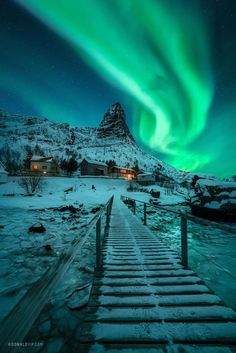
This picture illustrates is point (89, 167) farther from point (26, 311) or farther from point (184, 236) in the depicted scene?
point (26, 311)

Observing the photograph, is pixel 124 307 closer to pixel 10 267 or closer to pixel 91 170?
pixel 10 267

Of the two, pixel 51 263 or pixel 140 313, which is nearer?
pixel 140 313

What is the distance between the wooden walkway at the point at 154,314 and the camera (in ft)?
6.22

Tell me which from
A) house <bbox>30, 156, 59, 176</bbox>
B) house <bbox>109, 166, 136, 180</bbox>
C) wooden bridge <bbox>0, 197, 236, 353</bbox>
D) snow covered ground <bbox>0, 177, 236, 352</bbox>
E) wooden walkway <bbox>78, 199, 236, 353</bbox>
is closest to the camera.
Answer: wooden bridge <bbox>0, 197, 236, 353</bbox>

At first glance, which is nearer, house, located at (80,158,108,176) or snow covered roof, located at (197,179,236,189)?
snow covered roof, located at (197,179,236,189)

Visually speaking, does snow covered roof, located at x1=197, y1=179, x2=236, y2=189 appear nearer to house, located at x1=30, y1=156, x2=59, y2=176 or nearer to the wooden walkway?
the wooden walkway

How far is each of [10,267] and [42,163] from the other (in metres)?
59.5

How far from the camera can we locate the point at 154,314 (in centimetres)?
228

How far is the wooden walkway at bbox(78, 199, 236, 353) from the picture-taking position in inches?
74.6

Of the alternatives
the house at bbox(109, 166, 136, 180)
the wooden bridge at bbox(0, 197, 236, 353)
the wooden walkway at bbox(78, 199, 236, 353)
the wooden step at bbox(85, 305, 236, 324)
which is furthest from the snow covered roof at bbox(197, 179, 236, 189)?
the house at bbox(109, 166, 136, 180)

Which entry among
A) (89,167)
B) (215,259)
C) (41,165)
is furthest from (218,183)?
(41,165)

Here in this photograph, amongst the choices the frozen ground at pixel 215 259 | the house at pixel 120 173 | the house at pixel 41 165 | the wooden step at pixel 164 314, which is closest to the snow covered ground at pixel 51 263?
the frozen ground at pixel 215 259

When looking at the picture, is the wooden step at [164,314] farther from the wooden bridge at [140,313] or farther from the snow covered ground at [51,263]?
the snow covered ground at [51,263]

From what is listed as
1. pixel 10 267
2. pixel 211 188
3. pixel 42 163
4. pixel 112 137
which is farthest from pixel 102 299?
pixel 112 137
